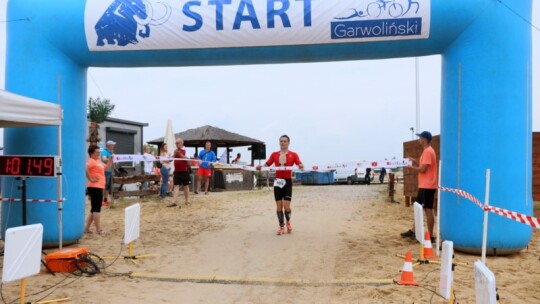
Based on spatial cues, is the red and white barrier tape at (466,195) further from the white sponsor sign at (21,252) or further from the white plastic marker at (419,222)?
the white sponsor sign at (21,252)

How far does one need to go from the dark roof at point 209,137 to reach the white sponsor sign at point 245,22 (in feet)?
48.8

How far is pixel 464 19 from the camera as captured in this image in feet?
20.6

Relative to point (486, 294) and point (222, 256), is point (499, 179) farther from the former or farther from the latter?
point (486, 294)

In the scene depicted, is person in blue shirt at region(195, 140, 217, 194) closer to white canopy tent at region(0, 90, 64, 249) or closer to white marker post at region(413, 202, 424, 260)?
white canopy tent at region(0, 90, 64, 249)

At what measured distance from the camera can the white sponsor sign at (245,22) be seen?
21.3 ft

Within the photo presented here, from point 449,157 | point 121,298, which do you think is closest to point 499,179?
point 449,157

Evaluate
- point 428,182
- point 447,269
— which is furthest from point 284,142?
point 447,269

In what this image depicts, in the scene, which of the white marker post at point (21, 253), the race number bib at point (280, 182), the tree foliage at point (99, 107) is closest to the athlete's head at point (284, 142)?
the race number bib at point (280, 182)

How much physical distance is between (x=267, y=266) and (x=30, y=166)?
3.51 m

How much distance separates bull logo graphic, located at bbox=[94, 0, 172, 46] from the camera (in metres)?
6.88

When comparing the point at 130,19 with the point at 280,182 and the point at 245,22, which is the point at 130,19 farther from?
the point at 280,182

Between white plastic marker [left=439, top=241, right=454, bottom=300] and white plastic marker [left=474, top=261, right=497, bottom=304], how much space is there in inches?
50.9

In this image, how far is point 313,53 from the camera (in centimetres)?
690

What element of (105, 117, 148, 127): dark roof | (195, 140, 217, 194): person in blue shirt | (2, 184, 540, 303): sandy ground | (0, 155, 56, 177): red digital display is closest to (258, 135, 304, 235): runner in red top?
(2, 184, 540, 303): sandy ground
